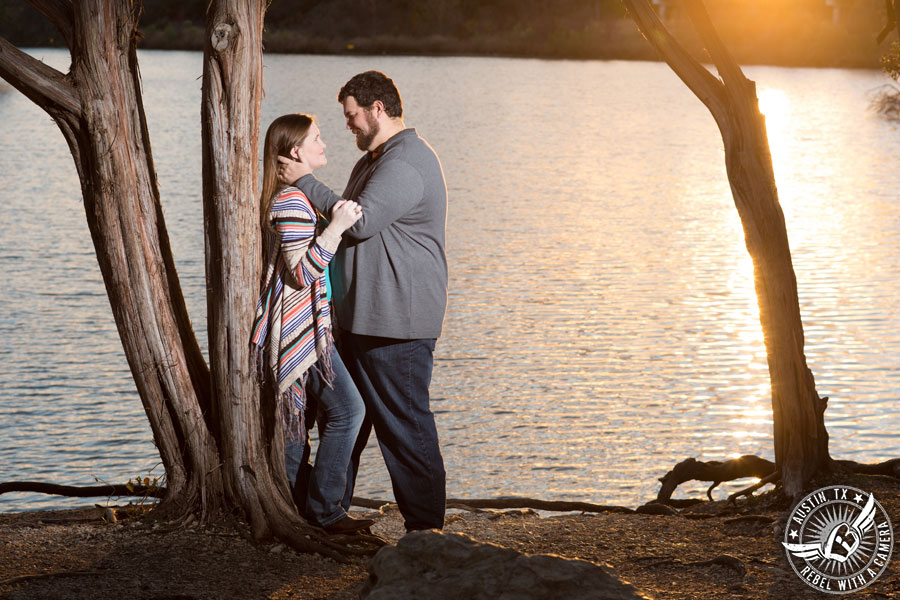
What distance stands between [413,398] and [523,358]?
22.7ft

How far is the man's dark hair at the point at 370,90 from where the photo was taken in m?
4.55

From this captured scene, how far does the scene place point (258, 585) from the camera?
14.8 feet

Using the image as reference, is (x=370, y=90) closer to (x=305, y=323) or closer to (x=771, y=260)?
(x=305, y=323)

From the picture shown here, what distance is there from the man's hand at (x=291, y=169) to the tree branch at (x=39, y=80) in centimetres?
97

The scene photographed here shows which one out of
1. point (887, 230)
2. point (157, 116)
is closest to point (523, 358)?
point (887, 230)

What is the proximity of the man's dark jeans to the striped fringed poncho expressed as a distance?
6.8 inches

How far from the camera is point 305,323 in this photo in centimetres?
473

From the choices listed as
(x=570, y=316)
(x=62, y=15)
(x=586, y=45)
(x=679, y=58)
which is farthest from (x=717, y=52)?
(x=586, y=45)

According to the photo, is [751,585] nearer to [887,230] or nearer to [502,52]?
[887,230]

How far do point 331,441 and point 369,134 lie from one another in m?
1.33

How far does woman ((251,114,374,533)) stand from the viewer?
4.62 metres

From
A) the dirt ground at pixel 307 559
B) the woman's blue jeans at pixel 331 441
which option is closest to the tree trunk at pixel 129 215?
the dirt ground at pixel 307 559

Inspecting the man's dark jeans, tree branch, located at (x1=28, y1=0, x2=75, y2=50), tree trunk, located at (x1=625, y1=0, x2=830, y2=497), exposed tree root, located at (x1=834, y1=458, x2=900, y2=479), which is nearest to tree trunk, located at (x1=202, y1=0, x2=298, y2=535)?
the man's dark jeans

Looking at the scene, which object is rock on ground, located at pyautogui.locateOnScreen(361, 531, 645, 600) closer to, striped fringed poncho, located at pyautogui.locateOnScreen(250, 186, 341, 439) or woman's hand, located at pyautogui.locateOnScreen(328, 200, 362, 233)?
striped fringed poncho, located at pyautogui.locateOnScreen(250, 186, 341, 439)
